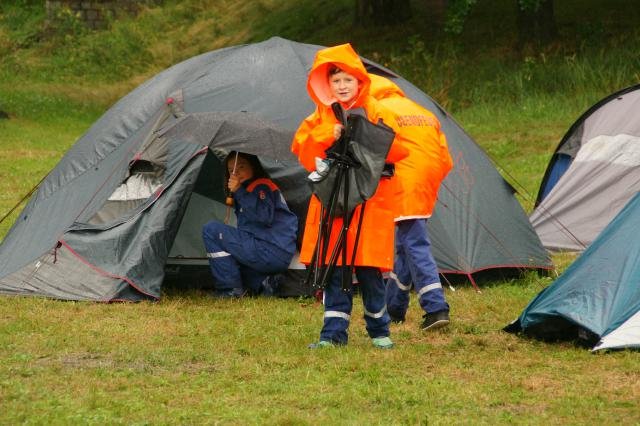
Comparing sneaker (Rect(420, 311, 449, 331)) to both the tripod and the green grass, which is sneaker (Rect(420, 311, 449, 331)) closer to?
the green grass

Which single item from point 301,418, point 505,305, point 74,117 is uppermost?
point 301,418

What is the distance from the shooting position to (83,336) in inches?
285

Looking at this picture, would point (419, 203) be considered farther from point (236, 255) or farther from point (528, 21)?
point (528, 21)

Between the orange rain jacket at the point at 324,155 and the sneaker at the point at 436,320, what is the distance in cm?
81

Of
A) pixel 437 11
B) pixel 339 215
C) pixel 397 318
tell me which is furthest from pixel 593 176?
pixel 437 11

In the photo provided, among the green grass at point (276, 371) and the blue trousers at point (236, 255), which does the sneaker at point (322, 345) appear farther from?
the blue trousers at point (236, 255)

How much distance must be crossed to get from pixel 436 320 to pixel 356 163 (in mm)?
1299

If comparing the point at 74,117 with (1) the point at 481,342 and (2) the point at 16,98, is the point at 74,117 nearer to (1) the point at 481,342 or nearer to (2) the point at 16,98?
(2) the point at 16,98

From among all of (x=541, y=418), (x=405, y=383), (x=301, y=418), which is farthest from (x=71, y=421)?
(x=541, y=418)

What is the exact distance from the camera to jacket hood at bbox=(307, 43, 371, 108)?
6.67 m

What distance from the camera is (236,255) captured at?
854 cm

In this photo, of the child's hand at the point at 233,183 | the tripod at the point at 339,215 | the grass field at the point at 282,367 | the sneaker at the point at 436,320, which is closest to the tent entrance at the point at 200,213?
the grass field at the point at 282,367

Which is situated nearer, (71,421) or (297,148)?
(71,421)

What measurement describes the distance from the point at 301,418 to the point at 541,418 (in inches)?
43.1
